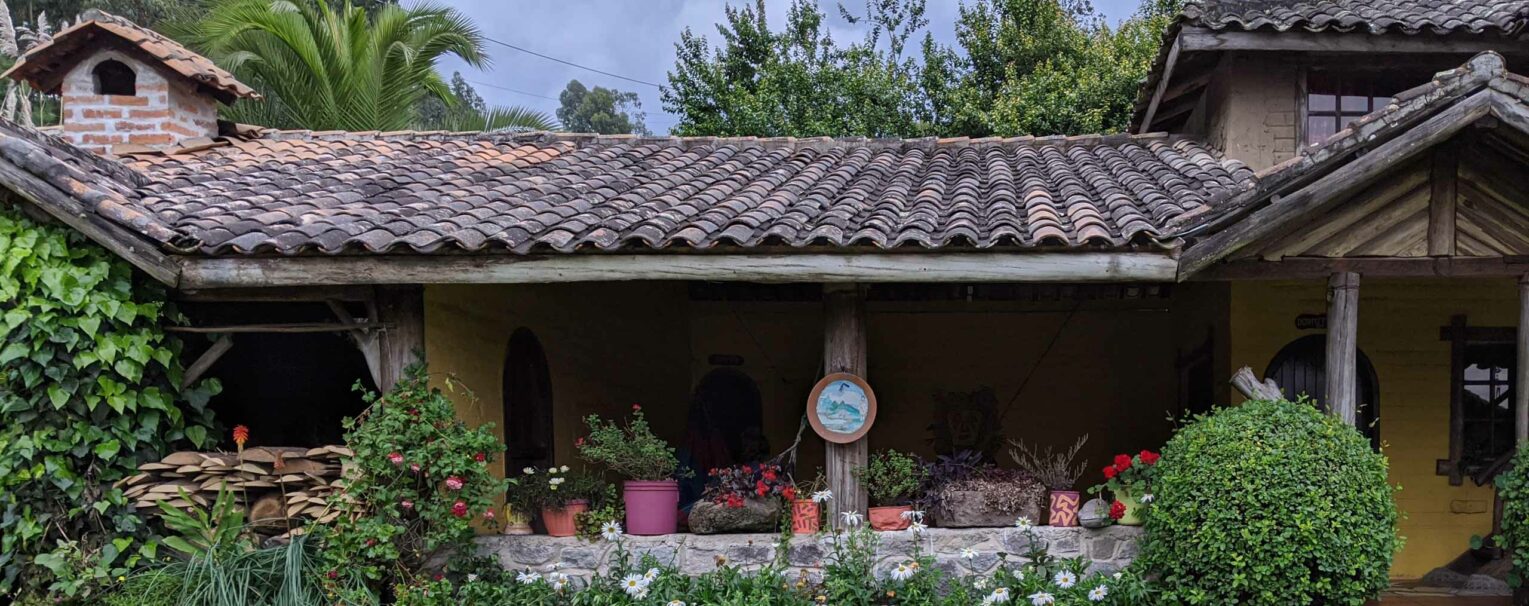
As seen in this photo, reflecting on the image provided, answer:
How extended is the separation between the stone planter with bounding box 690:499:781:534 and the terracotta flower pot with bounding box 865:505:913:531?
1.82ft

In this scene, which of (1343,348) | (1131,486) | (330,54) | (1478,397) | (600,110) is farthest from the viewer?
(600,110)

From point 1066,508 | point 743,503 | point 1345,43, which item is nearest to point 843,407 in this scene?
point 743,503

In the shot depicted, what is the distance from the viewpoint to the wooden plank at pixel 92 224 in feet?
18.4

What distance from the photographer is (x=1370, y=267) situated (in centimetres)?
578

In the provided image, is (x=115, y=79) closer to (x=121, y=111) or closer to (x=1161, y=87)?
(x=121, y=111)

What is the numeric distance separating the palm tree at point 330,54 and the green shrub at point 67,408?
7751 millimetres

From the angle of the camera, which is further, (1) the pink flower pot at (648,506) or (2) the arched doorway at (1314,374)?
(2) the arched doorway at (1314,374)

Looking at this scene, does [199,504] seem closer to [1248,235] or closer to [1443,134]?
[1248,235]

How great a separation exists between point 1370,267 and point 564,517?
4752mm

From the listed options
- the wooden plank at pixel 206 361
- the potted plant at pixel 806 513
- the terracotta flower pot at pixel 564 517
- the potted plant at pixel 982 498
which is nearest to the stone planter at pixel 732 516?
the potted plant at pixel 806 513

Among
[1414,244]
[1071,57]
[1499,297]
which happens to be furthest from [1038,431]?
[1071,57]

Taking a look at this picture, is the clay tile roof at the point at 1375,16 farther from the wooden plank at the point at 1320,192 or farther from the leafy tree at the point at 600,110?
the leafy tree at the point at 600,110

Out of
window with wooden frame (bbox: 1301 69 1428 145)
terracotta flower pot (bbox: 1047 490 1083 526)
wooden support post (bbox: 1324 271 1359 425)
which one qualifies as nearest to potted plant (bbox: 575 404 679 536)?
terracotta flower pot (bbox: 1047 490 1083 526)

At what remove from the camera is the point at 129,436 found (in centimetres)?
588
